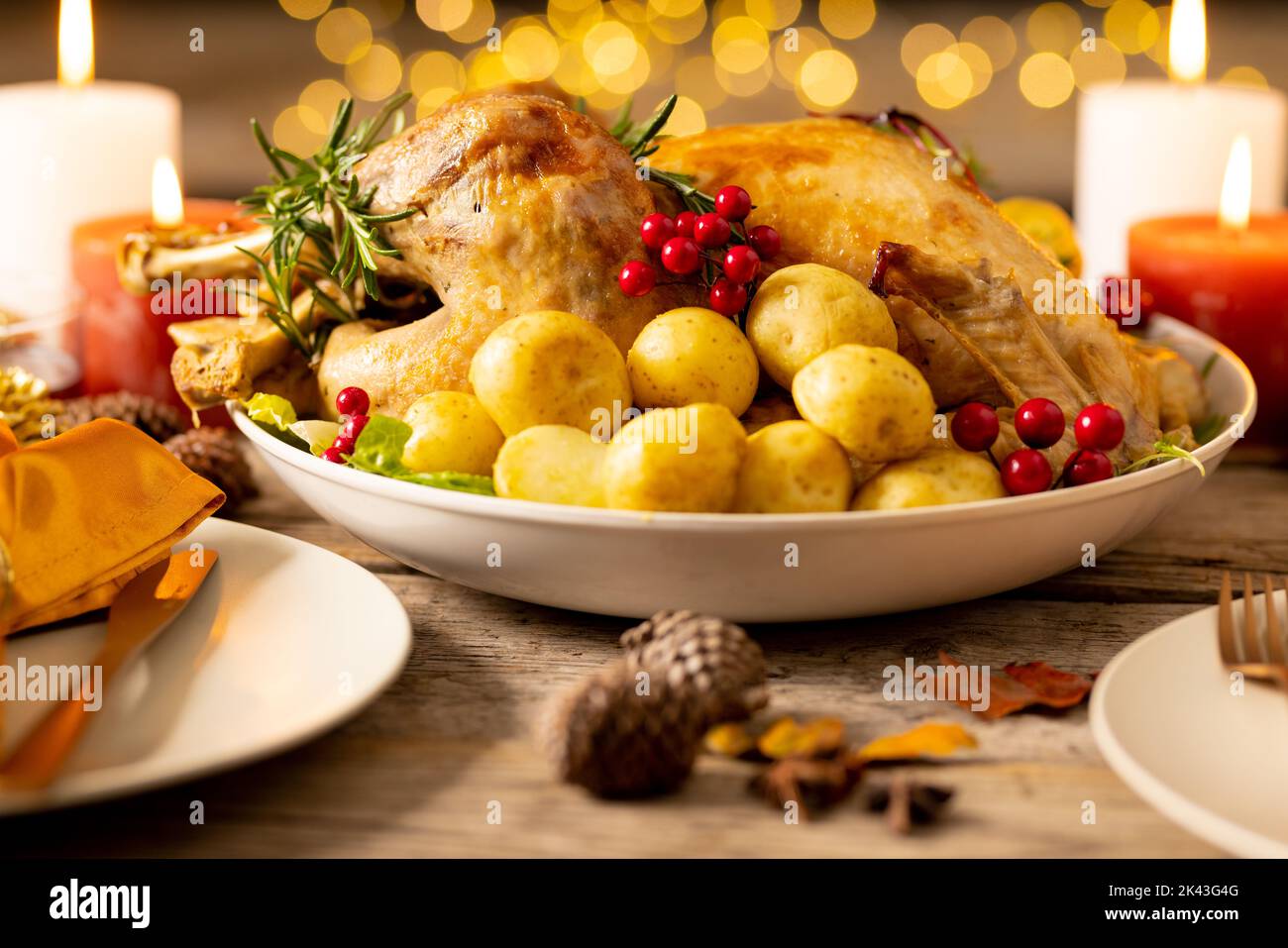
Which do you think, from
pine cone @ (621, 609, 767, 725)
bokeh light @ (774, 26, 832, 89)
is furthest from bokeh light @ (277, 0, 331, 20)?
pine cone @ (621, 609, 767, 725)

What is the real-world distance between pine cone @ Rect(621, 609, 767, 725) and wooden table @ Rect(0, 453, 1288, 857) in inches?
2.0

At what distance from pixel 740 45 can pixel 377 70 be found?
1107 mm

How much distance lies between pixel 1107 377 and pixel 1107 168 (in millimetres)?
1497

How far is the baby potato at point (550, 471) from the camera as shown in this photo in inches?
41.8

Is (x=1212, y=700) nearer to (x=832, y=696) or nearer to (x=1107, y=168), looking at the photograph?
(x=832, y=696)

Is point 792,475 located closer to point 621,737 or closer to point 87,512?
point 621,737

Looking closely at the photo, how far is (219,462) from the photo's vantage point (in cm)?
153

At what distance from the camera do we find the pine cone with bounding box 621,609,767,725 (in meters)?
0.89

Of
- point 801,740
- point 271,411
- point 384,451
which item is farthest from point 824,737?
point 271,411

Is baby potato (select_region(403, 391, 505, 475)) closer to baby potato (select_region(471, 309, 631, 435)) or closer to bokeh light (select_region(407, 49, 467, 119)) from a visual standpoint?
baby potato (select_region(471, 309, 631, 435))

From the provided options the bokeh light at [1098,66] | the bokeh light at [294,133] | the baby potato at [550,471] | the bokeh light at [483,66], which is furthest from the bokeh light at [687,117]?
the baby potato at [550,471]

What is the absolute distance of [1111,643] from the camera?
3.73ft

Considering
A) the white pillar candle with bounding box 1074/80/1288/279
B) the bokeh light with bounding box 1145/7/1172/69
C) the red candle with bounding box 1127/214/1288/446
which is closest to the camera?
the red candle with bounding box 1127/214/1288/446
